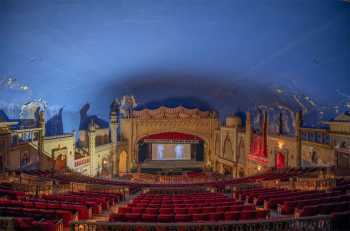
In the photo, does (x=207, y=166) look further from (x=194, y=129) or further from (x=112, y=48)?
(x=112, y=48)

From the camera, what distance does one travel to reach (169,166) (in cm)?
3244

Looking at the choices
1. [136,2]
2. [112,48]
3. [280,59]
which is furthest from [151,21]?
[280,59]

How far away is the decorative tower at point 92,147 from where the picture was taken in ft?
85.7

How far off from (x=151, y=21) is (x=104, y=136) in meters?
18.1

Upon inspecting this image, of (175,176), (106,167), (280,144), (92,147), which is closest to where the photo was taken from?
(280,144)

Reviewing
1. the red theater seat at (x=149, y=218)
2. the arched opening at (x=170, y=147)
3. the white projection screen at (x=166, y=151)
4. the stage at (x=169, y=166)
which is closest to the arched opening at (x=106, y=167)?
the stage at (x=169, y=166)

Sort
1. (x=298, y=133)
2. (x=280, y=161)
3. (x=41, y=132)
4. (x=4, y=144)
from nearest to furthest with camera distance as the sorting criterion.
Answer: (x=4, y=144) < (x=41, y=132) < (x=298, y=133) < (x=280, y=161)

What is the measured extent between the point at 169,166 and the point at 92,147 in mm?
9632

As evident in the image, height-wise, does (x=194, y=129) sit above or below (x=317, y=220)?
above

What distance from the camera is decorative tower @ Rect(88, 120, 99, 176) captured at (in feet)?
85.7

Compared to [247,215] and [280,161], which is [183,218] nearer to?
[247,215]

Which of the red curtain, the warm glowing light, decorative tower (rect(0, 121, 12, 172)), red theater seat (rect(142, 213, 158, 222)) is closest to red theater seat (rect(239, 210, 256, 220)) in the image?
red theater seat (rect(142, 213, 158, 222))

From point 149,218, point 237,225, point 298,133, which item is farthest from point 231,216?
point 298,133

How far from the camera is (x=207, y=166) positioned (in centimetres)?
3344
